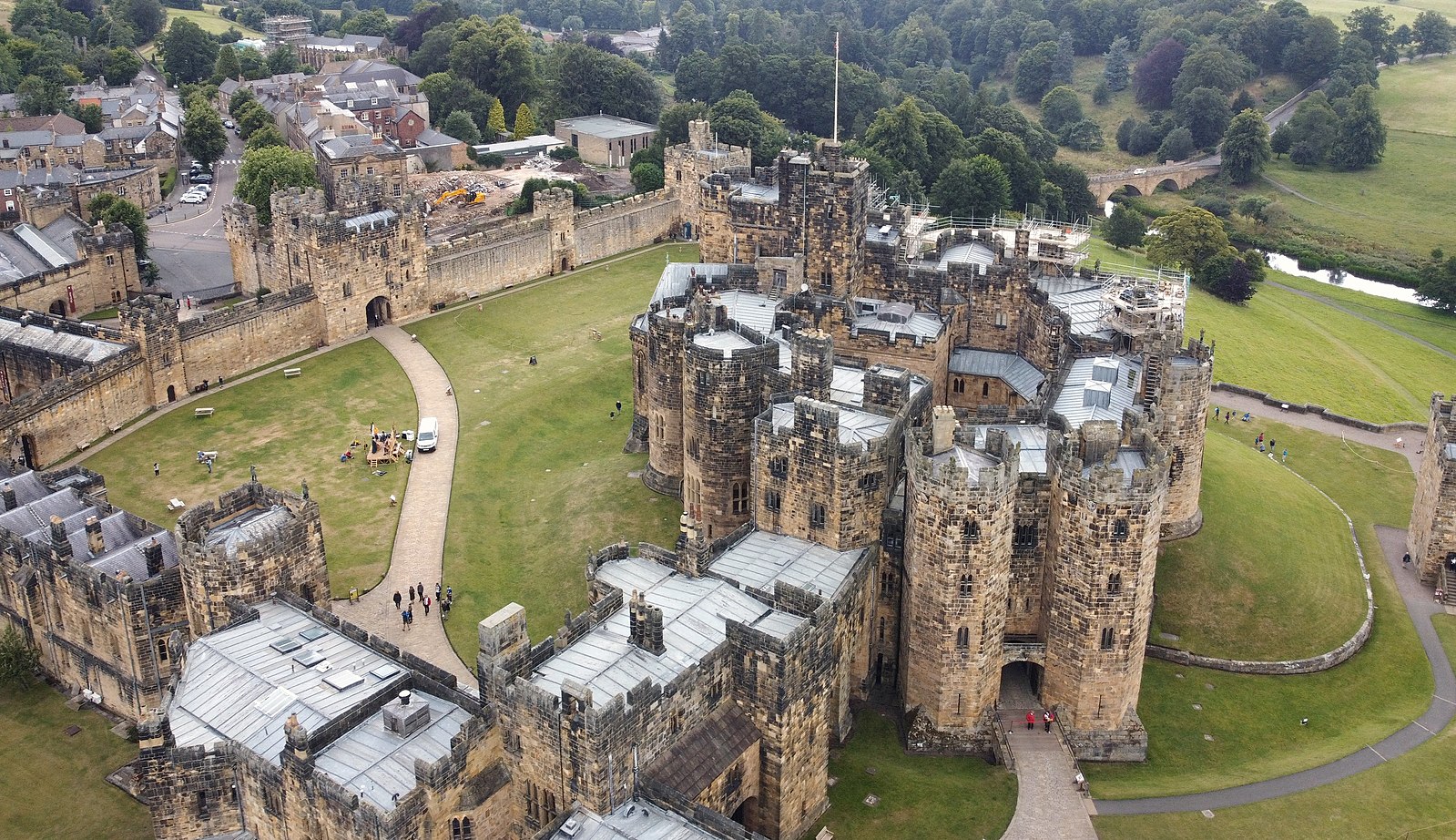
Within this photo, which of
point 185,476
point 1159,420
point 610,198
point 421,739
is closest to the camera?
point 421,739

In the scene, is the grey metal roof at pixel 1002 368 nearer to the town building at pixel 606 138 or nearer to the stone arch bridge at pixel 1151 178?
the town building at pixel 606 138

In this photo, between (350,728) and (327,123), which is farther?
(327,123)

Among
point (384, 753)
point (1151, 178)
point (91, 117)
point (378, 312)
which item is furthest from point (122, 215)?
point (1151, 178)

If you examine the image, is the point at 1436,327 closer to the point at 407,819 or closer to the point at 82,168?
the point at 407,819

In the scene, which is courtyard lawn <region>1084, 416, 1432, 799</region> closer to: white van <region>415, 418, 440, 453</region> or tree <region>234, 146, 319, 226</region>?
white van <region>415, 418, 440, 453</region>

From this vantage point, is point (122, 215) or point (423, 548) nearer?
point (423, 548)

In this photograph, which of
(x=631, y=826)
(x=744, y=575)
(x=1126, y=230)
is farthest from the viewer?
(x=1126, y=230)

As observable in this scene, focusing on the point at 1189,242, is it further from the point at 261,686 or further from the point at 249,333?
the point at 261,686

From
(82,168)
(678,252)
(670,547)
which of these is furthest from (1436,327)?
(82,168)
